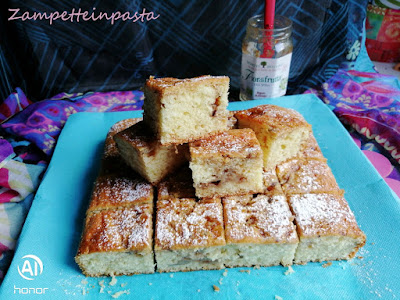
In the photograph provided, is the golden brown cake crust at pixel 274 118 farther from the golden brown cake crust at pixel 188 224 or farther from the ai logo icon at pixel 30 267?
the ai logo icon at pixel 30 267

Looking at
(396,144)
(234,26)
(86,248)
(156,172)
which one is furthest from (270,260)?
(234,26)

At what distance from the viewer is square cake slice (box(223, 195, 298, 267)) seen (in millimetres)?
1658

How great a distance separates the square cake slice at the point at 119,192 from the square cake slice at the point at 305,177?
2.47ft

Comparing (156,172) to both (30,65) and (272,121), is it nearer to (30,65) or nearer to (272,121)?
(272,121)

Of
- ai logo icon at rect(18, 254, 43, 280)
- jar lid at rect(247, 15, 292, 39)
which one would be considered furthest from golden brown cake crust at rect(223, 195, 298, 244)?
jar lid at rect(247, 15, 292, 39)

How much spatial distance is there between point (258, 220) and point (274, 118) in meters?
0.64

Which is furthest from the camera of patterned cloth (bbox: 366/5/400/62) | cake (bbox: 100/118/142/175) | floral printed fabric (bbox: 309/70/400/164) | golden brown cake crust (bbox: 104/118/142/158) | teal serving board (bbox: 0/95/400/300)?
patterned cloth (bbox: 366/5/400/62)

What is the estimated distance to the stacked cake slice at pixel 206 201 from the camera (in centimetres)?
167

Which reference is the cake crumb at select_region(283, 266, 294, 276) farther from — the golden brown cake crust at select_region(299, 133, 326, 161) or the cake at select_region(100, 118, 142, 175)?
the cake at select_region(100, 118, 142, 175)

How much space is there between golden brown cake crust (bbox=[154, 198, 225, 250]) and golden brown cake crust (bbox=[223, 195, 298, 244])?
0.05 metres

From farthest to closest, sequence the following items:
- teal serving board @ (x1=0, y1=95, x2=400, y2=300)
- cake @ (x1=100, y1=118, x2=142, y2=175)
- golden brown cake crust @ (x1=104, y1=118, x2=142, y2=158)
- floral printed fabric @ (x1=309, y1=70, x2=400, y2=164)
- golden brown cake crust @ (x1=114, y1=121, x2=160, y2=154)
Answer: floral printed fabric @ (x1=309, y1=70, x2=400, y2=164) < golden brown cake crust @ (x1=104, y1=118, x2=142, y2=158) < cake @ (x1=100, y1=118, x2=142, y2=175) < golden brown cake crust @ (x1=114, y1=121, x2=160, y2=154) < teal serving board @ (x1=0, y1=95, x2=400, y2=300)

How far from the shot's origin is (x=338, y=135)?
8.11 feet

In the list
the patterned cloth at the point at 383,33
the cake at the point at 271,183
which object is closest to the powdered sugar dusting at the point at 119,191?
the cake at the point at 271,183

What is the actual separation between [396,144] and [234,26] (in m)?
1.58
